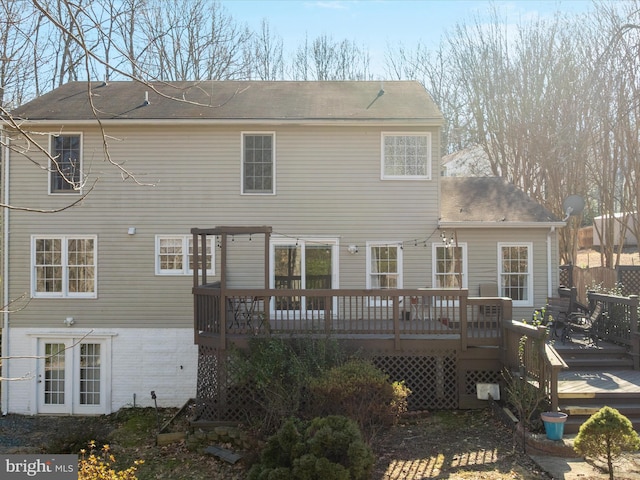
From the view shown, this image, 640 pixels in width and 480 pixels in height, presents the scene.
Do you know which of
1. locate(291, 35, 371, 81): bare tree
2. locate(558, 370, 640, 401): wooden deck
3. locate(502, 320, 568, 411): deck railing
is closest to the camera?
locate(502, 320, 568, 411): deck railing

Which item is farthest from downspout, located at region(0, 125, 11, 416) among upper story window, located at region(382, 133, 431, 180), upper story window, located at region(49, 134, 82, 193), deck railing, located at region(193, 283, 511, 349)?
upper story window, located at region(382, 133, 431, 180)

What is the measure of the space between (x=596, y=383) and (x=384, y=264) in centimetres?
563

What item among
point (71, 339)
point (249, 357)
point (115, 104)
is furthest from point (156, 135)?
point (249, 357)

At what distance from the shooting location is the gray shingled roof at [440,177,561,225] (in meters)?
14.0

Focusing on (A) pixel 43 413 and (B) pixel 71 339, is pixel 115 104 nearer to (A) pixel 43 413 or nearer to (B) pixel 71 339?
(B) pixel 71 339

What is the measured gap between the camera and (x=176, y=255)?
47.2ft

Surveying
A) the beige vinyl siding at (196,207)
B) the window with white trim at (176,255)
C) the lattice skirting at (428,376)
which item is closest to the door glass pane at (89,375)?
the beige vinyl siding at (196,207)

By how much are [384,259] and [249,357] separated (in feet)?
16.0

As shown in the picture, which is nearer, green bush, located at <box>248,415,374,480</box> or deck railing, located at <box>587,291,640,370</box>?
green bush, located at <box>248,415,374,480</box>

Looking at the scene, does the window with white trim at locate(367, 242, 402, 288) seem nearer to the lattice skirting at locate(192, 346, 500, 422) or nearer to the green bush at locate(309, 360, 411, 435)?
the lattice skirting at locate(192, 346, 500, 422)

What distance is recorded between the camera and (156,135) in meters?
14.4

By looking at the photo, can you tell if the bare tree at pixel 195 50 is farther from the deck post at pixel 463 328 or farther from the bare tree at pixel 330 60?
the deck post at pixel 463 328

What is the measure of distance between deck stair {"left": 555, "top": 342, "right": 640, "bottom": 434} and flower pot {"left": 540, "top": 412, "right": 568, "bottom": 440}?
612 millimetres

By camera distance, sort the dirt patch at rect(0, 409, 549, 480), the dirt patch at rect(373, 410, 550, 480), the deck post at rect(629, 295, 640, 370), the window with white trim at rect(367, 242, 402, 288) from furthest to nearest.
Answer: the window with white trim at rect(367, 242, 402, 288), the deck post at rect(629, 295, 640, 370), the dirt patch at rect(0, 409, 549, 480), the dirt patch at rect(373, 410, 550, 480)
